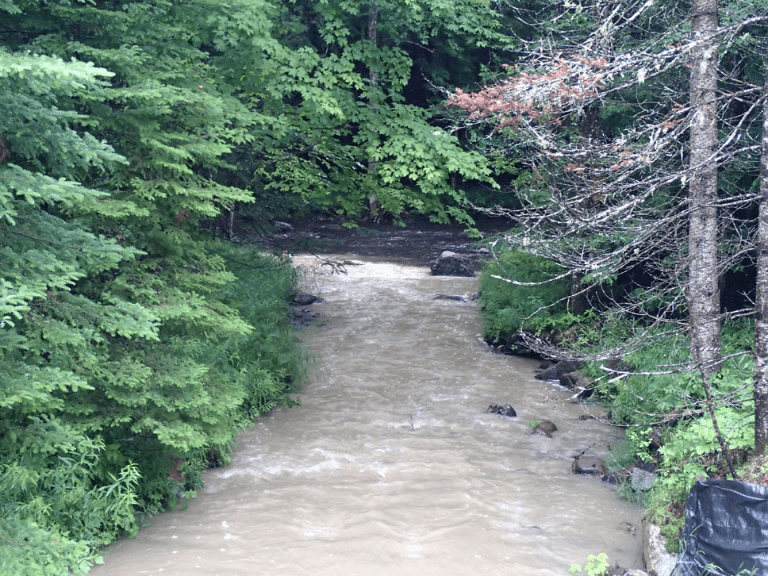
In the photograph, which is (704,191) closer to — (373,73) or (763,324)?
(763,324)

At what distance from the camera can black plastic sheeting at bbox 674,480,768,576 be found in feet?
17.4

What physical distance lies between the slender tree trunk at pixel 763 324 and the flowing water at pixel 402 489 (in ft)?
5.41

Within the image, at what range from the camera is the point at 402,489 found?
26.5 feet

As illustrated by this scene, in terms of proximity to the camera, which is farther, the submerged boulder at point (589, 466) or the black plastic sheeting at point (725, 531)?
the submerged boulder at point (589, 466)

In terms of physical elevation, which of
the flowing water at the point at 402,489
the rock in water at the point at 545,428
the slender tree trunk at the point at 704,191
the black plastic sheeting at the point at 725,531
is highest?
the slender tree trunk at the point at 704,191

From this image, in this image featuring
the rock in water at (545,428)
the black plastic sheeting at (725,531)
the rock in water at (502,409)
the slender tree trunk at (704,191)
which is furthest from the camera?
the rock in water at (502,409)

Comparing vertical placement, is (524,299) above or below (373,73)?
below

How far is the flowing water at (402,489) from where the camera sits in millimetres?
6656

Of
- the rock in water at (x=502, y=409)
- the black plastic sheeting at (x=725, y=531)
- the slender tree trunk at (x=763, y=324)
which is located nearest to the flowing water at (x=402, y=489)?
the rock in water at (x=502, y=409)

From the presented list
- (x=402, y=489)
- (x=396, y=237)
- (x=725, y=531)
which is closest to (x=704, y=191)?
(x=725, y=531)

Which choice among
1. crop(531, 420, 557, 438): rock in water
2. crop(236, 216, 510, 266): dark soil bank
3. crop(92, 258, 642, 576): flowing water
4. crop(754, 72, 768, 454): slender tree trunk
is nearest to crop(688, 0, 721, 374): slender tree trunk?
crop(754, 72, 768, 454): slender tree trunk

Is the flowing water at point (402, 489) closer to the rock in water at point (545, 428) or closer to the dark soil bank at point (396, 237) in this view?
the rock in water at point (545, 428)

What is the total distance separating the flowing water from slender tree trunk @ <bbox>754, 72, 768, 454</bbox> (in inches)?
64.9

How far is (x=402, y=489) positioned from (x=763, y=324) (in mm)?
4015
